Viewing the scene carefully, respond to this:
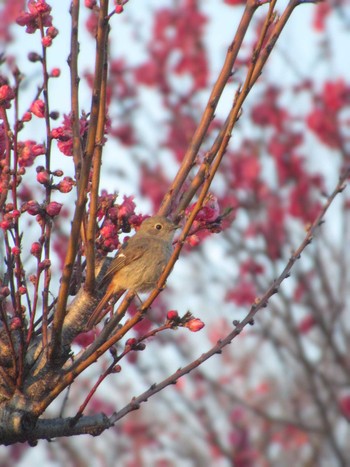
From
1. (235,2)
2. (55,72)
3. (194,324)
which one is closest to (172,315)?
(194,324)

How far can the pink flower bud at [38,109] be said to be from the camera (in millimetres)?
2666

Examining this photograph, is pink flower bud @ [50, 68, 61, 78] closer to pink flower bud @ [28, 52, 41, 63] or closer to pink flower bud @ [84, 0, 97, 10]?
pink flower bud @ [28, 52, 41, 63]

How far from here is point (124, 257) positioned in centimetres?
326

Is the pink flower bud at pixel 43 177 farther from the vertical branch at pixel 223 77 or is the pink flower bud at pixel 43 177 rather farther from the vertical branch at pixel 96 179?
the vertical branch at pixel 223 77

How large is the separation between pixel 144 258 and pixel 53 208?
1.37 m

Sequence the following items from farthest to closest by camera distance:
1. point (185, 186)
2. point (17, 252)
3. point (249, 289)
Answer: point (249, 289) < point (185, 186) < point (17, 252)

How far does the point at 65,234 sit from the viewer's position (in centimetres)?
601

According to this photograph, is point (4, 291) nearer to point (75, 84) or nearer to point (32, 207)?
point (32, 207)

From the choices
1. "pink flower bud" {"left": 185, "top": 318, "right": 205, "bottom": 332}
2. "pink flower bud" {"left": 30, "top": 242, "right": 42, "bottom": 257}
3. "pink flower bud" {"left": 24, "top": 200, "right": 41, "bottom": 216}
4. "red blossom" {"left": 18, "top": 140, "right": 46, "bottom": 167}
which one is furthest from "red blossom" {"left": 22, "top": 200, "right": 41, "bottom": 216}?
"pink flower bud" {"left": 185, "top": 318, "right": 205, "bottom": 332}

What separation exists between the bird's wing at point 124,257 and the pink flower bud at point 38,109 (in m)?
0.65

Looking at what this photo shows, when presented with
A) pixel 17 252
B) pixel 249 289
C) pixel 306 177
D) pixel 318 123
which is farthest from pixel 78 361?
pixel 318 123

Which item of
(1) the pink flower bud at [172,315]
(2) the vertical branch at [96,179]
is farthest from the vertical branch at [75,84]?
(1) the pink flower bud at [172,315]

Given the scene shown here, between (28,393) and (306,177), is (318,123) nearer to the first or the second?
(306,177)

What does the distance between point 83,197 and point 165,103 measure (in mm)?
6336
